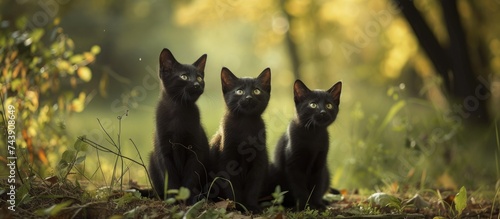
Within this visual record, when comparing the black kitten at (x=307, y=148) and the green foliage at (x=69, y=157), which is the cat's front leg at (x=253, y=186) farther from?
the green foliage at (x=69, y=157)

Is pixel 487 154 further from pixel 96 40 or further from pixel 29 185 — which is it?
pixel 96 40

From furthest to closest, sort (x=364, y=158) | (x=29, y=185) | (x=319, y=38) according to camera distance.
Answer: (x=319, y=38)
(x=364, y=158)
(x=29, y=185)

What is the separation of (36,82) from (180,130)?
199 cm

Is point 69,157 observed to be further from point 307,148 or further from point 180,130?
point 307,148

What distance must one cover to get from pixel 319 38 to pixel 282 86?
1677 mm

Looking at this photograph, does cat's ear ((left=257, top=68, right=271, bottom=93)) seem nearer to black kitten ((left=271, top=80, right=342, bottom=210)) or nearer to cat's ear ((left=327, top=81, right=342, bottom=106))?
black kitten ((left=271, top=80, right=342, bottom=210))

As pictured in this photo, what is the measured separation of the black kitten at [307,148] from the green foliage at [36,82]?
201cm

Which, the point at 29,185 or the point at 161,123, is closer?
the point at 29,185

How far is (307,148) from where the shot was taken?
170 inches

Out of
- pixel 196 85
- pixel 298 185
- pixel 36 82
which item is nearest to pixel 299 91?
pixel 298 185

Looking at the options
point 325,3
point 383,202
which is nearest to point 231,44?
point 325,3

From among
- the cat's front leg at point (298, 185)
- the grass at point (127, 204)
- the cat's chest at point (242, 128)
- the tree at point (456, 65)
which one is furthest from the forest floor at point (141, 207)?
the tree at point (456, 65)

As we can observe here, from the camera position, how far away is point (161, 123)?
394 centimetres

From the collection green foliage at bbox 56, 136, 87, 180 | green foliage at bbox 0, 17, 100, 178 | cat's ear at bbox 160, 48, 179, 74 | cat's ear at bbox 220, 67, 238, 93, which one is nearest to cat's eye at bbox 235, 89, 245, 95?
cat's ear at bbox 220, 67, 238, 93
